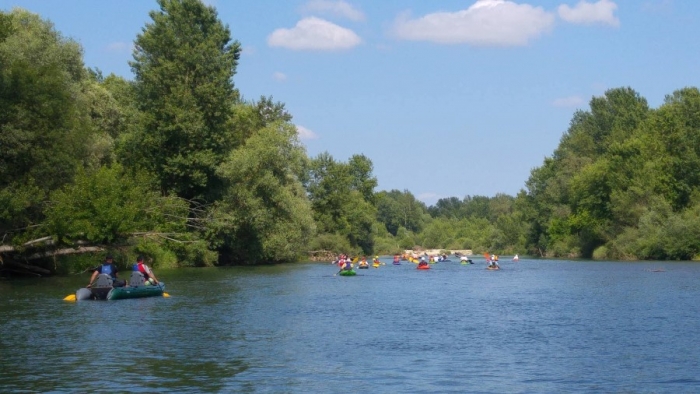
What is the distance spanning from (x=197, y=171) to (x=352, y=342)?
40.2 meters

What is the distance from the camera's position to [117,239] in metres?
47.0

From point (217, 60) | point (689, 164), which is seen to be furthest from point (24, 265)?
point (689, 164)

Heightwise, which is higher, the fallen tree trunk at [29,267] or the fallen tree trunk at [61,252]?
the fallen tree trunk at [61,252]

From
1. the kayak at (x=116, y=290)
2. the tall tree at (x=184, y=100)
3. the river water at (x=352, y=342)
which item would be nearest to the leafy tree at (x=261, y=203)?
the tall tree at (x=184, y=100)

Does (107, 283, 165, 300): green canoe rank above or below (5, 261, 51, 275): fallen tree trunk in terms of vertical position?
below

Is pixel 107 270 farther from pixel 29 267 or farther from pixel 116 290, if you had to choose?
pixel 29 267

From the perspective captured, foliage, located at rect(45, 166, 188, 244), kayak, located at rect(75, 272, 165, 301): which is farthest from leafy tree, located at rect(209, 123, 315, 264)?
kayak, located at rect(75, 272, 165, 301)

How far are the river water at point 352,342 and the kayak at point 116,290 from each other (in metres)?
0.60

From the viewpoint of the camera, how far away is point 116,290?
34062 millimetres

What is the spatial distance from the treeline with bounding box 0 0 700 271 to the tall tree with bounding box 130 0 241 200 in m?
0.11

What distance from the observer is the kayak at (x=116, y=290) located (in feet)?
110

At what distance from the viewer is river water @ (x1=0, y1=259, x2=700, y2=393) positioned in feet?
57.1

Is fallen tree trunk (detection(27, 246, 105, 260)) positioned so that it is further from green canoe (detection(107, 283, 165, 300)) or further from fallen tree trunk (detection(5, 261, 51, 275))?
green canoe (detection(107, 283, 165, 300))

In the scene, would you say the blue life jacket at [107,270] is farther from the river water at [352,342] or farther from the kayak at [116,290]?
the river water at [352,342]
